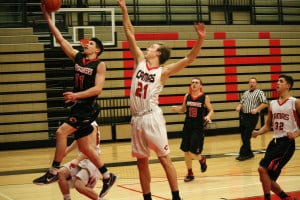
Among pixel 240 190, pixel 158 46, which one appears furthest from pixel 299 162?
pixel 158 46

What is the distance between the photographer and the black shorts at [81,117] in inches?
251

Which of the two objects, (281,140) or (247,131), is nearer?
(281,140)

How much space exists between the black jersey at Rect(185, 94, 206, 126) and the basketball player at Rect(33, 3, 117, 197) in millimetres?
3710

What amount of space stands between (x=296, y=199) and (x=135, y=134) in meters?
2.53

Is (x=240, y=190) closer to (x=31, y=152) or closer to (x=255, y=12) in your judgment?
(x=31, y=152)

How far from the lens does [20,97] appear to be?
634 inches

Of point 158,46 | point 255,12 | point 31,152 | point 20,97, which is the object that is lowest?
point 31,152

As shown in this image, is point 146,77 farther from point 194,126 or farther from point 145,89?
point 194,126

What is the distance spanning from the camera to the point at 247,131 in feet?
40.7

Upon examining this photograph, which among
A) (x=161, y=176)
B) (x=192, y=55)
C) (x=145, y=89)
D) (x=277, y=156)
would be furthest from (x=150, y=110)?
(x=161, y=176)

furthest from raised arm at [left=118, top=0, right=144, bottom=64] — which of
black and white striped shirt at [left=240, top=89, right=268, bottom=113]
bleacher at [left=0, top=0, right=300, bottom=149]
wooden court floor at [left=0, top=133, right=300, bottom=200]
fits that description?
bleacher at [left=0, top=0, right=300, bottom=149]

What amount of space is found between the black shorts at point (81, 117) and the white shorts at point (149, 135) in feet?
1.89

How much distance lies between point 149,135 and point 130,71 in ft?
37.4

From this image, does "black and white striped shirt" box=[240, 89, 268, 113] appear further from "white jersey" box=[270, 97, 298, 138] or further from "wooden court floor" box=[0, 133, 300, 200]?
"white jersey" box=[270, 97, 298, 138]
